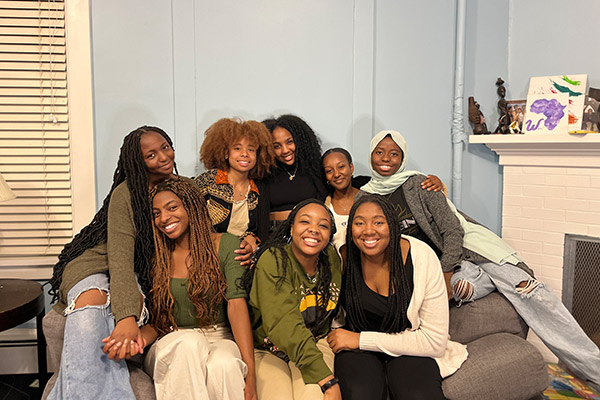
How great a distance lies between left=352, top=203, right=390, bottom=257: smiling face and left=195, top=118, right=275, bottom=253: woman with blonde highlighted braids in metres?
0.66

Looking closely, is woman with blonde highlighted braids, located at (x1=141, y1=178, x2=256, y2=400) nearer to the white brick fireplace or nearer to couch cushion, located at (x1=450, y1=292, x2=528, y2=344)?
couch cushion, located at (x1=450, y1=292, x2=528, y2=344)

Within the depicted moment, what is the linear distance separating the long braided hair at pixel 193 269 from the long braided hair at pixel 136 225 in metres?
0.05

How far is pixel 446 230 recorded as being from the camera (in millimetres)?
2617

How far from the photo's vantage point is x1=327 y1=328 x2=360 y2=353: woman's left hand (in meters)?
2.11

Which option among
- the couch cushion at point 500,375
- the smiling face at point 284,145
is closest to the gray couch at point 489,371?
the couch cushion at point 500,375

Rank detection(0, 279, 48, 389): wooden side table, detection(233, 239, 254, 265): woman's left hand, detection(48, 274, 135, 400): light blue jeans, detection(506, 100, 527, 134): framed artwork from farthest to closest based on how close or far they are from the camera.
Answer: detection(506, 100, 527, 134): framed artwork < detection(0, 279, 48, 389): wooden side table < detection(233, 239, 254, 265): woman's left hand < detection(48, 274, 135, 400): light blue jeans

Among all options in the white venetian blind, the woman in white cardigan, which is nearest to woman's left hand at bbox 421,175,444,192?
the woman in white cardigan

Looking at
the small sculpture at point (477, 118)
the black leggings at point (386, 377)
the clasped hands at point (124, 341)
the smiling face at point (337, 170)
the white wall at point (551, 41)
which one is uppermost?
the white wall at point (551, 41)

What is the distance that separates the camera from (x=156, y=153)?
7.75 ft

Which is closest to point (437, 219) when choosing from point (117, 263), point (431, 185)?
point (431, 185)

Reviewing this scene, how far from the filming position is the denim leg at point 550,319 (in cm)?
246

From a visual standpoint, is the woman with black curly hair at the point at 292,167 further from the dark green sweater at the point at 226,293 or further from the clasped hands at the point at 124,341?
the clasped hands at the point at 124,341

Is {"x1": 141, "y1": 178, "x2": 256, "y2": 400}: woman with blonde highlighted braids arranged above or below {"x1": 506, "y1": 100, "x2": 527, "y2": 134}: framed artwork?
below

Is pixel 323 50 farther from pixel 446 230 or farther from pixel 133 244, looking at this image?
pixel 133 244
